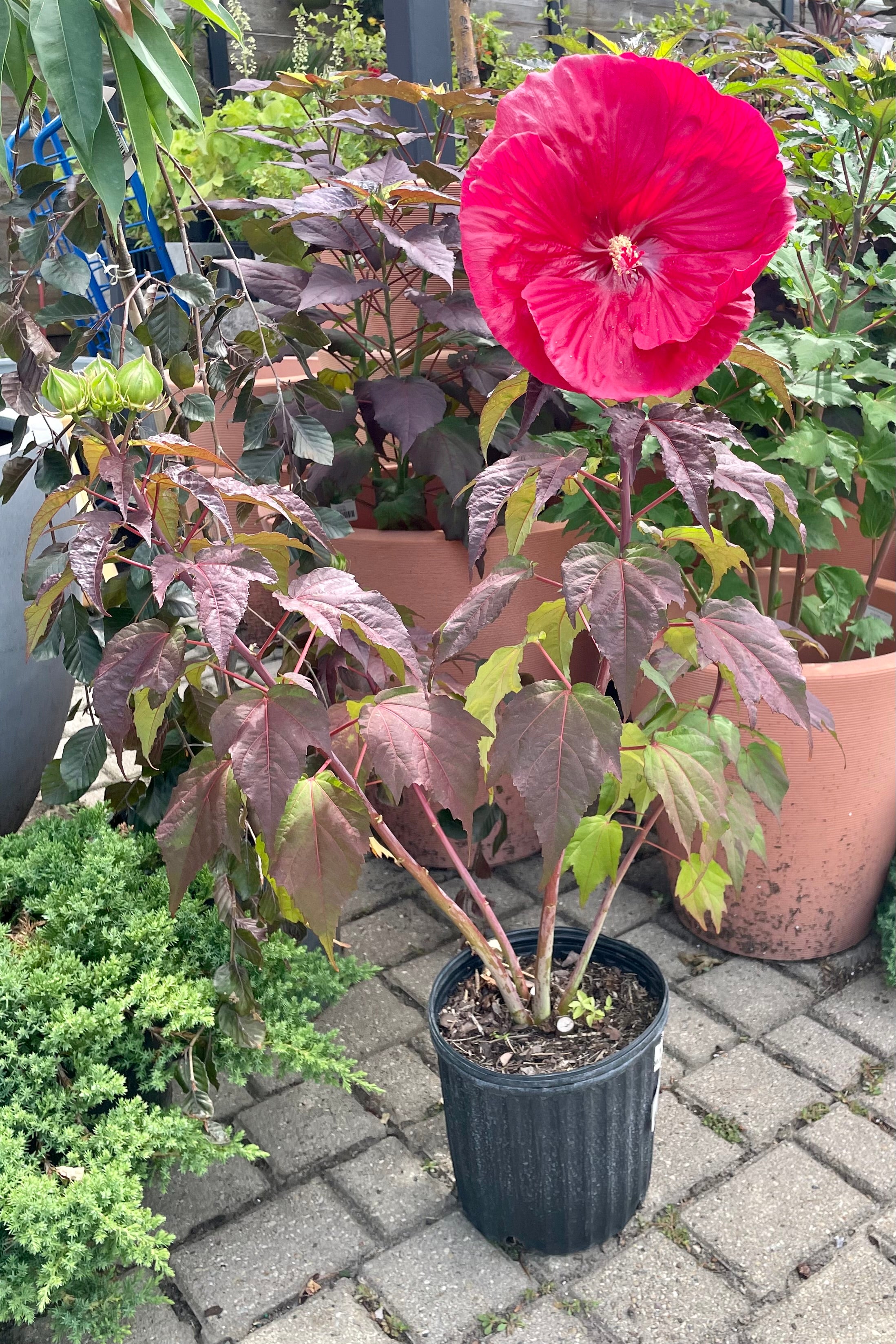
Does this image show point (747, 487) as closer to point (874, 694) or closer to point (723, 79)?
point (874, 694)

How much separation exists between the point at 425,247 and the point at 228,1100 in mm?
1324

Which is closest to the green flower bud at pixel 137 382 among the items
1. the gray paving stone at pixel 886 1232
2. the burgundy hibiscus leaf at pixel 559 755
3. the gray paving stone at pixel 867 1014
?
the burgundy hibiscus leaf at pixel 559 755

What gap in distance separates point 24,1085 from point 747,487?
108cm

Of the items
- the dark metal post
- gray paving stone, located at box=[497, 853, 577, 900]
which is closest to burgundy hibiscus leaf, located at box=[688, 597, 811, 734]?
gray paving stone, located at box=[497, 853, 577, 900]

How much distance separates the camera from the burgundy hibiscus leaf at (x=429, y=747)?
1.17 m

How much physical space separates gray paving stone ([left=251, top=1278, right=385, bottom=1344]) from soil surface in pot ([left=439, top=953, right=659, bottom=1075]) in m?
0.35

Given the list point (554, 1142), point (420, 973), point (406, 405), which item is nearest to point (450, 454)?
point (406, 405)

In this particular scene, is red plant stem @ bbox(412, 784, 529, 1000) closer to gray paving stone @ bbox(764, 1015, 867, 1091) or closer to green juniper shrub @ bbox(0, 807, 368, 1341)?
green juniper shrub @ bbox(0, 807, 368, 1341)

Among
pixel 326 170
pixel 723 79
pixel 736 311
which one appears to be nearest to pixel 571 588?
pixel 736 311

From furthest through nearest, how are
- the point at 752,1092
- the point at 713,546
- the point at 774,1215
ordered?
the point at 752,1092, the point at 774,1215, the point at 713,546

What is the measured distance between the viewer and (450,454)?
1842 millimetres

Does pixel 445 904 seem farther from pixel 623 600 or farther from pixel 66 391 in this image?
pixel 66 391

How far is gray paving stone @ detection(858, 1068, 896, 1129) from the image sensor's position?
1.72m

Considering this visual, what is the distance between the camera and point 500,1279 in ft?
4.87
